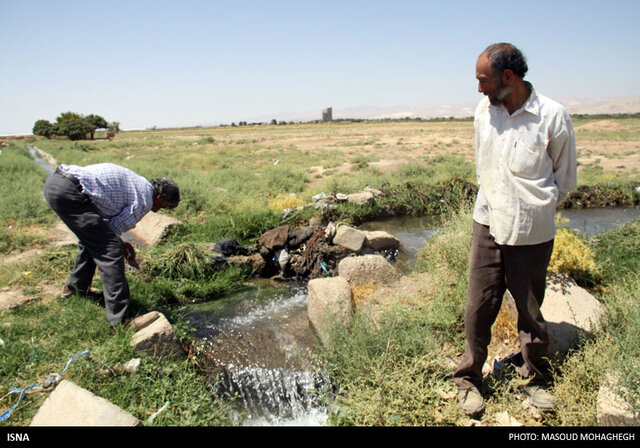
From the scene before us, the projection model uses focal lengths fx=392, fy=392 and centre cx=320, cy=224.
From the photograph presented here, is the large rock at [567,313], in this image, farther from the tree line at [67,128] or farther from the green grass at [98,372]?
the tree line at [67,128]

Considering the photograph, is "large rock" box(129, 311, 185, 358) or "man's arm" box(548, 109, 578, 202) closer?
"man's arm" box(548, 109, 578, 202)

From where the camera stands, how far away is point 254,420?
10.5ft

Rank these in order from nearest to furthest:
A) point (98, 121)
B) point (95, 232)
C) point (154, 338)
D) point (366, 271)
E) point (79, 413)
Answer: point (79, 413) → point (154, 338) → point (95, 232) → point (366, 271) → point (98, 121)

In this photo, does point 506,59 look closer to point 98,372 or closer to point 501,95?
point 501,95

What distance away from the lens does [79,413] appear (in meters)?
2.40

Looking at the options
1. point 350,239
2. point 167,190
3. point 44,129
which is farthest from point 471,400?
→ point 44,129

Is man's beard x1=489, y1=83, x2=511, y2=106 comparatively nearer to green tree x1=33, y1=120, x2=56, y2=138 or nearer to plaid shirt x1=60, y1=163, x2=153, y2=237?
plaid shirt x1=60, y1=163, x2=153, y2=237

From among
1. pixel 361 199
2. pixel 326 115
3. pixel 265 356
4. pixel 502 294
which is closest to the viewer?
pixel 502 294

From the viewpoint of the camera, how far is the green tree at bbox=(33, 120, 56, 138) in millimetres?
58625

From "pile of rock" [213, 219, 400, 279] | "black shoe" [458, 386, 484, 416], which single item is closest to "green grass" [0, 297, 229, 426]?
"black shoe" [458, 386, 484, 416]

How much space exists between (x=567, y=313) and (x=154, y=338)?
11.5ft

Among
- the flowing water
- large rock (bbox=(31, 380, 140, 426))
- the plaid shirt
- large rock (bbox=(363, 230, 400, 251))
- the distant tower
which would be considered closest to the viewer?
large rock (bbox=(31, 380, 140, 426))

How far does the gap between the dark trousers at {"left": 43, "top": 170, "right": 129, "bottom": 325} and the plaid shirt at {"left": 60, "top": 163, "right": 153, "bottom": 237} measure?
78 millimetres
